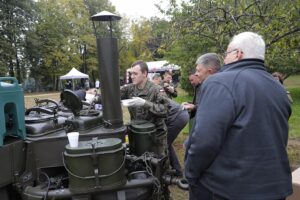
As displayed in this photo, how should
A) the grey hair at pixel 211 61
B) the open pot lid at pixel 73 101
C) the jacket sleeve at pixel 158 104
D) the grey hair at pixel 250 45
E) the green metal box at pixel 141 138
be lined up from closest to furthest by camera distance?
the grey hair at pixel 250 45 < the grey hair at pixel 211 61 < the open pot lid at pixel 73 101 < the green metal box at pixel 141 138 < the jacket sleeve at pixel 158 104

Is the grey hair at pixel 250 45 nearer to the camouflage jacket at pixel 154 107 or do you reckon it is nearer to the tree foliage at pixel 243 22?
the camouflage jacket at pixel 154 107

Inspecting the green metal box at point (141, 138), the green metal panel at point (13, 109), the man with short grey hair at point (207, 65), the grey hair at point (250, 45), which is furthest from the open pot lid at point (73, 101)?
the grey hair at point (250, 45)

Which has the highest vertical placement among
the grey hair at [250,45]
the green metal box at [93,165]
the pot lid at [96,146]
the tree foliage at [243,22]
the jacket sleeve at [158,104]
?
the tree foliage at [243,22]

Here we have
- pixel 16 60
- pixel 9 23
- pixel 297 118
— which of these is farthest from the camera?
pixel 16 60

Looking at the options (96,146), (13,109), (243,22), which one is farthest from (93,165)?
(243,22)

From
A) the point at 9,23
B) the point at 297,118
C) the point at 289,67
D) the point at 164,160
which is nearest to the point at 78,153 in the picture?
the point at 164,160

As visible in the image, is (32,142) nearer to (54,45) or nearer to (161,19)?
(161,19)

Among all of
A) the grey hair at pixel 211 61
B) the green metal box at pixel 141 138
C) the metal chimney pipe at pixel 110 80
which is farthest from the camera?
the green metal box at pixel 141 138

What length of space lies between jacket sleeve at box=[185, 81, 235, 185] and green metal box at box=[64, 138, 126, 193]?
1.04 meters

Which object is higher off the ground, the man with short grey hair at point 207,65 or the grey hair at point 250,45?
the grey hair at point 250,45

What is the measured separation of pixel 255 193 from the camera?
6.86ft

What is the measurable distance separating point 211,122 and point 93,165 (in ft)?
4.33

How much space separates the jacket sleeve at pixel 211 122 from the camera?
201 cm

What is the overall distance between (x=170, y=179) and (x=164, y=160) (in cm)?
23
